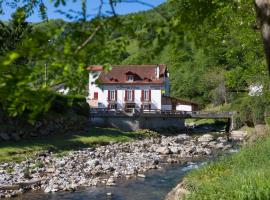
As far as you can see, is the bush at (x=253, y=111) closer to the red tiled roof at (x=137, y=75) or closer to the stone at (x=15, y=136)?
the red tiled roof at (x=137, y=75)

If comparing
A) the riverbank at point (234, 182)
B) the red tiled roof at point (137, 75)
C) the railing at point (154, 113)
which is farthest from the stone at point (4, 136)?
the red tiled roof at point (137, 75)

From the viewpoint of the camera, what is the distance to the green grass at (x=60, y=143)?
40438 mm

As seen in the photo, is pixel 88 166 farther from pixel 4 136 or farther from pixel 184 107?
pixel 184 107

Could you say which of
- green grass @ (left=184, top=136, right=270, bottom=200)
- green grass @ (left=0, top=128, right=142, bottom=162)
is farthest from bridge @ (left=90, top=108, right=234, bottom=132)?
green grass @ (left=184, top=136, right=270, bottom=200)

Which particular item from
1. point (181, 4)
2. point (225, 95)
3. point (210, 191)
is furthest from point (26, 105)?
point (225, 95)

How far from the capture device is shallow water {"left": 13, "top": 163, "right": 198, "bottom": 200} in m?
24.9

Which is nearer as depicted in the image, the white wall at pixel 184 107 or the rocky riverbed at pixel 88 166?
the rocky riverbed at pixel 88 166

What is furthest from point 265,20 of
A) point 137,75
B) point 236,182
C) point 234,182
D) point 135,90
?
point 137,75

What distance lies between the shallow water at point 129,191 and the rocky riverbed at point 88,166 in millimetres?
865

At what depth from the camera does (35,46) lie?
4.05 m

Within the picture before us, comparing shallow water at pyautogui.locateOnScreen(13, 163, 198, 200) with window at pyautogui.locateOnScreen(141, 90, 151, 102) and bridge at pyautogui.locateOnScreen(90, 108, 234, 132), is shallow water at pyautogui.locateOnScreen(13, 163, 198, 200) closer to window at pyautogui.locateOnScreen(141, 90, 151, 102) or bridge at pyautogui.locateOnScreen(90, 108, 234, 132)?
bridge at pyautogui.locateOnScreen(90, 108, 234, 132)

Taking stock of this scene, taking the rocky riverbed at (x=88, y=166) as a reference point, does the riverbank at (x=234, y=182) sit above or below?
above

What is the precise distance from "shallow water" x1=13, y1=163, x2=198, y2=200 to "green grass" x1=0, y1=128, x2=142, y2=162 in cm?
1230

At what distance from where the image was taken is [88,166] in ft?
120
